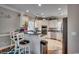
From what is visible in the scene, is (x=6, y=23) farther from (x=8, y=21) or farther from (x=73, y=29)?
(x=73, y=29)

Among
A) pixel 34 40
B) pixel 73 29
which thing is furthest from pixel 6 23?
pixel 73 29

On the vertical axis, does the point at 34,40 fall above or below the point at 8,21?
below

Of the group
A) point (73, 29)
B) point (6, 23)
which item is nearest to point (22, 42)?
point (6, 23)

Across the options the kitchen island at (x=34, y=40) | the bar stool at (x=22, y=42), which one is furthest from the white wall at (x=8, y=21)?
the kitchen island at (x=34, y=40)

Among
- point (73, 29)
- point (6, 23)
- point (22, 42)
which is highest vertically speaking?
point (6, 23)

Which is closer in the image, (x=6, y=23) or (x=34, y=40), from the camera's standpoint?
(x=6, y=23)

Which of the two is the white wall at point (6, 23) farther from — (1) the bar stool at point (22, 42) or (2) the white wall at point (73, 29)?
(2) the white wall at point (73, 29)

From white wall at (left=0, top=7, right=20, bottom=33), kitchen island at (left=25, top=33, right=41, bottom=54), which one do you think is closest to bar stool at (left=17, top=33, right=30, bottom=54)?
kitchen island at (left=25, top=33, right=41, bottom=54)

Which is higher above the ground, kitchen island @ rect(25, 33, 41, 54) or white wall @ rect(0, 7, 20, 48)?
white wall @ rect(0, 7, 20, 48)

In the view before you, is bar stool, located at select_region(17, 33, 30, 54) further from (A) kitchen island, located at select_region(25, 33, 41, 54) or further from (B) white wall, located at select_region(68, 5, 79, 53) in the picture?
(B) white wall, located at select_region(68, 5, 79, 53)

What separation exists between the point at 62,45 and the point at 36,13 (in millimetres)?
971

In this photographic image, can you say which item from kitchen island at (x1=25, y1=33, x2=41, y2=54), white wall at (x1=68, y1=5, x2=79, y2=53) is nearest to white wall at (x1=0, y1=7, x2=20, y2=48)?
kitchen island at (x1=25, y1=33, x2=41, y2=54)

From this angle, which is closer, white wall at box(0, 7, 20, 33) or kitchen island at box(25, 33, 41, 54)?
white wall at box(0, 7, 20, 33)

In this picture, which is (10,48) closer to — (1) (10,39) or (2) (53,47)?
(1) (10,39)
